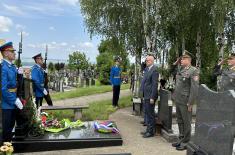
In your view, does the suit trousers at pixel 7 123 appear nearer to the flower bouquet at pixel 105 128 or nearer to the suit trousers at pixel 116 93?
the flower bouquet at pixel 105 128

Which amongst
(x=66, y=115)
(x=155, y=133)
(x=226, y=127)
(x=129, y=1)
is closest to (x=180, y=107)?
(x=155, y=133)

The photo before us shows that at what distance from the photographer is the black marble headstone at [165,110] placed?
29.4 feet

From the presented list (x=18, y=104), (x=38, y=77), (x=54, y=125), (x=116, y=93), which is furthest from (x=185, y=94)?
(x=116, y=93)

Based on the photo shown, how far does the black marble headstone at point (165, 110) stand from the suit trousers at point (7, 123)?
3.43m

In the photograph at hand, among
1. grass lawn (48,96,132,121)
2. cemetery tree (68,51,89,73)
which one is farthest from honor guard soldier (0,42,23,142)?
cemetery tree (68,51,89,73)

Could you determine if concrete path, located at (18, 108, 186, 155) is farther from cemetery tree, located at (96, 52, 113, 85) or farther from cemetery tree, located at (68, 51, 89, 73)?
cemetery tree, located at (68, 51, 89, 73)

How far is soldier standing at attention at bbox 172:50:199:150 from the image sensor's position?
25.8 feet

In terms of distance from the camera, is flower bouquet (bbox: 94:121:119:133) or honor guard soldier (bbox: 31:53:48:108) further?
honor guard soldier (bbox: 31:53:48:108)

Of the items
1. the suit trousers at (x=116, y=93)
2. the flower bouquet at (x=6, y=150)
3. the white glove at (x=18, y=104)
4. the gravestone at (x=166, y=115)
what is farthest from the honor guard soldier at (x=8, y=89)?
the suit trousers at (x=116, y=93)

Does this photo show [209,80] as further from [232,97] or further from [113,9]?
[232,97]

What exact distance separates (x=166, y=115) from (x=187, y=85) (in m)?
1.34

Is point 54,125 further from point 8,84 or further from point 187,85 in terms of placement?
Answer: point 187,85

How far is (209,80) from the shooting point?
16.6 metres

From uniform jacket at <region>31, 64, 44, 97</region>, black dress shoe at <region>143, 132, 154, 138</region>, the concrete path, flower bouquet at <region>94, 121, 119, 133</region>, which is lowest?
the concrete path
